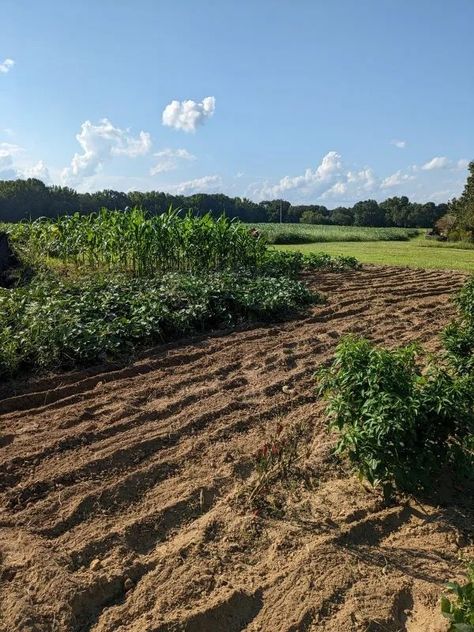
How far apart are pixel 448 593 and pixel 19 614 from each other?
1.98m

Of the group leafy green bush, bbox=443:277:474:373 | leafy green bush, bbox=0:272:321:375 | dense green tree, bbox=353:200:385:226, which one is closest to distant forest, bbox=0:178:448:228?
dense green tree, bbox=353:200:385:226

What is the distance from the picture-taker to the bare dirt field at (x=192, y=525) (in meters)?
2.49

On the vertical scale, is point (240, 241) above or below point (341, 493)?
above

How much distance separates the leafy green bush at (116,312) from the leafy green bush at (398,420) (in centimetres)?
333

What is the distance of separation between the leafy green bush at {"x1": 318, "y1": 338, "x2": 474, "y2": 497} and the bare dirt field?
0.98 feet

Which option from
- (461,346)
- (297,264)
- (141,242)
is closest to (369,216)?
(297,264)

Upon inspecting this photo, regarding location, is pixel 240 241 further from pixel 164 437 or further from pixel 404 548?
pixel 404 548

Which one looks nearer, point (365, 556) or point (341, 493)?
point (365, 556)

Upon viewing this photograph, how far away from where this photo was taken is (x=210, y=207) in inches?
1394

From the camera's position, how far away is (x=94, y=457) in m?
3.80

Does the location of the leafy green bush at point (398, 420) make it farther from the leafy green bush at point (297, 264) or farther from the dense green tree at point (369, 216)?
the dense green tree at point (369, 216)

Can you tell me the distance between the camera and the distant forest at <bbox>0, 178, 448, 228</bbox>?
26.2m

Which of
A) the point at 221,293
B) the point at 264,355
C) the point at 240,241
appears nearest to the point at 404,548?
the point at 264,355

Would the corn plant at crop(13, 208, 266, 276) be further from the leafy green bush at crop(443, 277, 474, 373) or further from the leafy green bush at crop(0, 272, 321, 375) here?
the leafy green bush at crop(443, 277, 474, 373)
